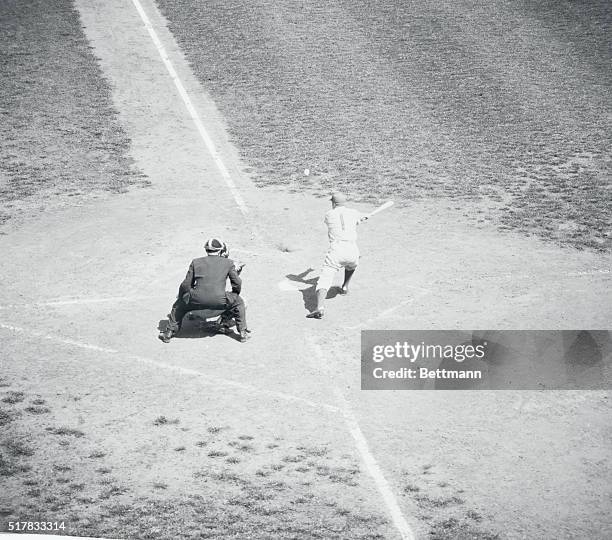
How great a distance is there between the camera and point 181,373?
437 inches

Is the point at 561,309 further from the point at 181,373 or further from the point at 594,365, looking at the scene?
the point at 181,373

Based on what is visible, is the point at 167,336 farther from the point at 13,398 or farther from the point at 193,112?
the point at 193,112

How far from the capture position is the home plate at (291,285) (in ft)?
45.3

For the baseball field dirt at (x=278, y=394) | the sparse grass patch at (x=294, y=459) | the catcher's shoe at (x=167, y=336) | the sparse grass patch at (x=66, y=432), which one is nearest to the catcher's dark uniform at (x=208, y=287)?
the catcher's shoe at (x=167, y=336)

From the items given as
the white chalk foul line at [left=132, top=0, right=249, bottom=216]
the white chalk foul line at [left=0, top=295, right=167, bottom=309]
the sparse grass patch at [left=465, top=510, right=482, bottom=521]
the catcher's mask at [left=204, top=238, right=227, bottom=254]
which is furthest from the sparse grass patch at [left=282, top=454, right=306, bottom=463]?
the white chalk foul line at [left=132, top=0, right=249, bottom=216]

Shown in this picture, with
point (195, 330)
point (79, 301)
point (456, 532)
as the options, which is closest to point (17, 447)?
point (195, 330)

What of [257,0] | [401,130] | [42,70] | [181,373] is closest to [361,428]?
[181,373]

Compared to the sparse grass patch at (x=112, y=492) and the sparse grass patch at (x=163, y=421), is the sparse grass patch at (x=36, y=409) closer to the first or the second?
the sparse grass patch at (x=163, y=421)

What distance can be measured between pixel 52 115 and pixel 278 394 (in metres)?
15.4

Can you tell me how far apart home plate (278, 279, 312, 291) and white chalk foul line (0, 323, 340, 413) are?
3.11 m

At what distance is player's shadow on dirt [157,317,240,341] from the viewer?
40.1 ft

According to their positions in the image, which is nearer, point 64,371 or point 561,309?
point 64,371

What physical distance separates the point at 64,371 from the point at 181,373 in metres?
1.67

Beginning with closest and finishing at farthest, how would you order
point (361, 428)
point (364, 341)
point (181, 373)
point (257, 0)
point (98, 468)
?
point (98, 468) < point (361, 428) < point (181, 373) < point (364, 341) < point (257, 0)
